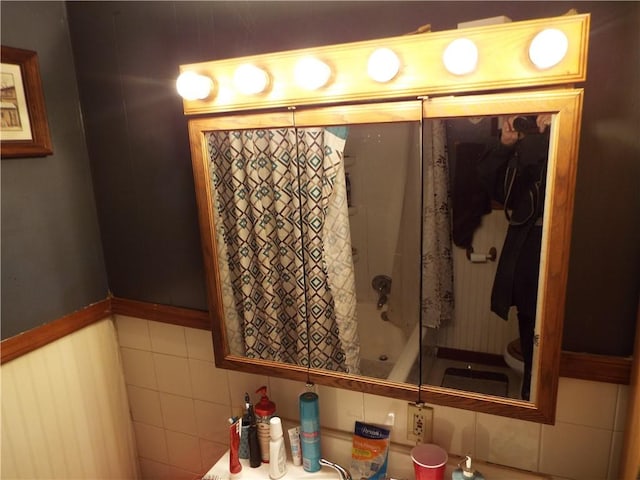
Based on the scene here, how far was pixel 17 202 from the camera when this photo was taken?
4.23ft

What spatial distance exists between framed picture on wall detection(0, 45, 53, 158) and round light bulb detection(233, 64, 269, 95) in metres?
0.67

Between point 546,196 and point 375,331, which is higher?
point 546,196

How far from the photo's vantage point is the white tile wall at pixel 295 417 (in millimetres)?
1035

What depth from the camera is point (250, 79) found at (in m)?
1.04

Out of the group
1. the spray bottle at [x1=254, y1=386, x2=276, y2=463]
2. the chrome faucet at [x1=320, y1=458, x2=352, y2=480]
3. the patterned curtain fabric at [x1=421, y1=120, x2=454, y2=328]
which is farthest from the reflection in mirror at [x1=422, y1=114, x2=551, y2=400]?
the spray bottle at [x1=254, y1=386, x2=276, y2=463]

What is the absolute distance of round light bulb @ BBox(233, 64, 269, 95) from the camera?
1032 mm

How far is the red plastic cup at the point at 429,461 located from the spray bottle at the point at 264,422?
404 millimetres

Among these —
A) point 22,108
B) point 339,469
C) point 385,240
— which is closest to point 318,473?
point 339,469

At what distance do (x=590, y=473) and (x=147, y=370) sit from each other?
4.44ft

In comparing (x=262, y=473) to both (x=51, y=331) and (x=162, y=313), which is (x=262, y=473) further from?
(x=51, y=331)

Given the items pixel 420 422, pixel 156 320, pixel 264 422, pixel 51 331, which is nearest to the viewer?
pixel 420 422

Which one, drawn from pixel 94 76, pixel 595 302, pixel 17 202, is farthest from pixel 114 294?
pixel 595 302

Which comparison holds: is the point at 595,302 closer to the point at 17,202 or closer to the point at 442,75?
the point at 442,75

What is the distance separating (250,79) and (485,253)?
2.24 feet
